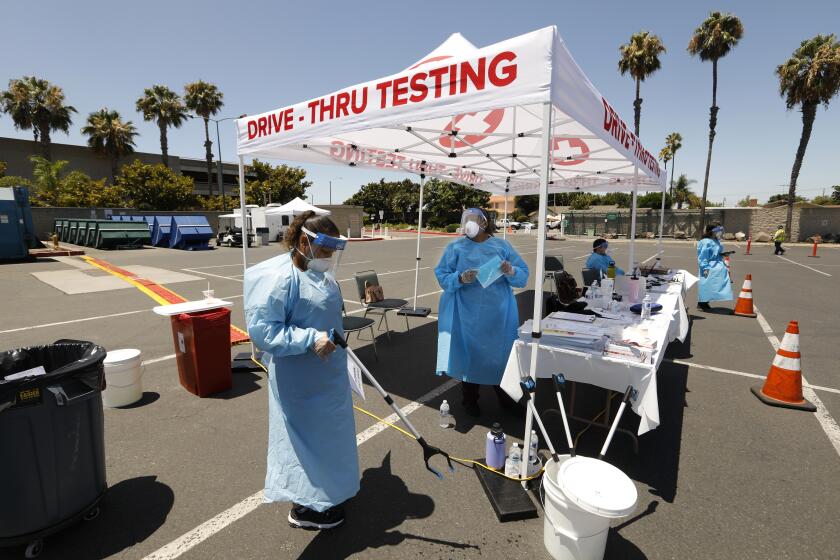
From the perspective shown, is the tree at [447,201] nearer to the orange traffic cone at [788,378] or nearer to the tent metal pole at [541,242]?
the orange traffic cone at [788,378]

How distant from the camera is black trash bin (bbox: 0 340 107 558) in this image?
2047 mm

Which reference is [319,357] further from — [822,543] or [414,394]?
[822,543]

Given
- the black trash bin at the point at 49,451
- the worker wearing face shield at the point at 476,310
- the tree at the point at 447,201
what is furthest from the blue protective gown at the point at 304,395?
the tree at the point at 447,201

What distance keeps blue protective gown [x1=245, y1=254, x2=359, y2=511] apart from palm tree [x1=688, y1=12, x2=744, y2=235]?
35.1 meters

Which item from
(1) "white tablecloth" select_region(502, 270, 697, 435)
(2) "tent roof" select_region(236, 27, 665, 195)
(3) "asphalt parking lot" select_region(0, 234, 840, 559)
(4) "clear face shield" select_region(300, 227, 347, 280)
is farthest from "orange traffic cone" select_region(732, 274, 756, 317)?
(4) "clear face shield" select_region(300, 227, 347, 280)

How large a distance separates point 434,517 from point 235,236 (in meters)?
24.4

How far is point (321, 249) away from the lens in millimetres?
2277

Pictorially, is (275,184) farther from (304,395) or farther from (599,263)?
(304,395)

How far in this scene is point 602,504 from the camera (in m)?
1.97

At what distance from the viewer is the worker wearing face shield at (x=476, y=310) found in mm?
3762

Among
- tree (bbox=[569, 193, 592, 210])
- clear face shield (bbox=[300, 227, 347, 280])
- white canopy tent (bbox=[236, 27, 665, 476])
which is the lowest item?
clear face shield (bbox=[300, 227, 347, 280])

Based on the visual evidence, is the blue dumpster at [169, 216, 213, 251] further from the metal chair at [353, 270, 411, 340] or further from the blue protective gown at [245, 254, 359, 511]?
the blue protective gown at [245, 254, 359, 511]

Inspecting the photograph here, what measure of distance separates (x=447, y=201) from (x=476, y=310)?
49730mm

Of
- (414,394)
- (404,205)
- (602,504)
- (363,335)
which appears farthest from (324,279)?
(404,205)
